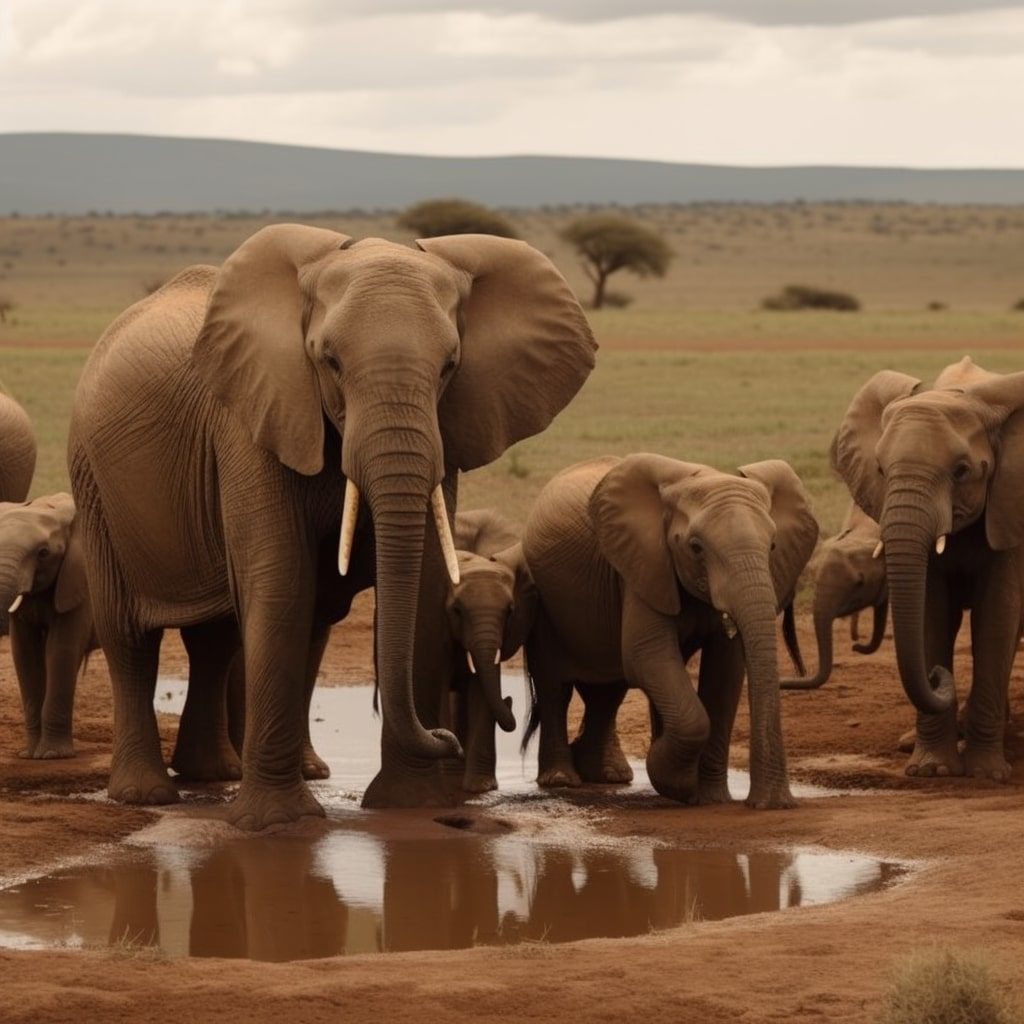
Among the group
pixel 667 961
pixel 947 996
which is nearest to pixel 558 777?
pixel 667 961

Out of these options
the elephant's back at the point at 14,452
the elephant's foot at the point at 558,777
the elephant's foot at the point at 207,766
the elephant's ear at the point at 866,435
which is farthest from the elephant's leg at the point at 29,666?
the elephant's ear at the point at 866,435

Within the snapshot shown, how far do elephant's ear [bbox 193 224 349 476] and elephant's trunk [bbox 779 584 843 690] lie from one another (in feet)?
9.52

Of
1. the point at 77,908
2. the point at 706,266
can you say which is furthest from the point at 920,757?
the point at 706,266

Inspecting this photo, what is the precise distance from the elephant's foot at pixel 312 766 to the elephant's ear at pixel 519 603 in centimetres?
97

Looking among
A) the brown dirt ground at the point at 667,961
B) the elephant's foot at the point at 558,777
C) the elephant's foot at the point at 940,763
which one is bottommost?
the elephant's foot at the point at 558,777

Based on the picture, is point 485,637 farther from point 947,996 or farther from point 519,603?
point 947,996

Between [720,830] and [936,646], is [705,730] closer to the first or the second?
[720,830]

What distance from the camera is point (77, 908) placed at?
26.2 ft

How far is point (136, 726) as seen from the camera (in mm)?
10227

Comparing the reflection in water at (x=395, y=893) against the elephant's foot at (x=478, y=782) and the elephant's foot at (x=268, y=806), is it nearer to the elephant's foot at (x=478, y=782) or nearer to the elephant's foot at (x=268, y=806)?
the elephant's foot at (x=268, y=806)

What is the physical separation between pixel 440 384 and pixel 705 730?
6.08 ft

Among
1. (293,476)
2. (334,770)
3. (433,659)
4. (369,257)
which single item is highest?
(369,257)

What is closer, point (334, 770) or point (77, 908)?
point (77, 908)

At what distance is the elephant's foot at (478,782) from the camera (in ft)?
34.1
